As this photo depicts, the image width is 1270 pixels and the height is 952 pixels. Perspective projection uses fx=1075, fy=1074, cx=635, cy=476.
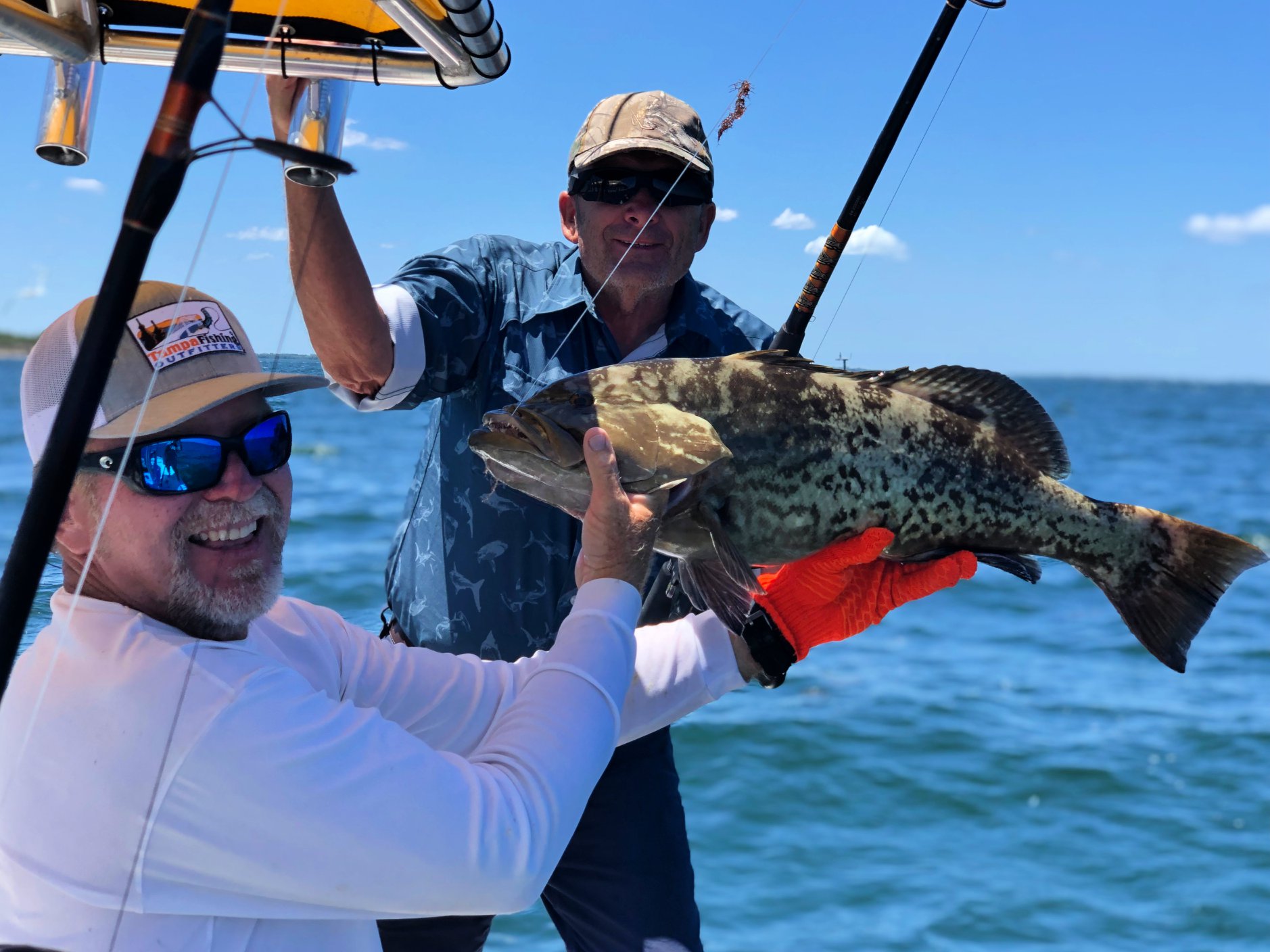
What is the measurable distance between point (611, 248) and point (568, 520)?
0.85m

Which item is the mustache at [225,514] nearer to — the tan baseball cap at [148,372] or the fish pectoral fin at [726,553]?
the tan baseball cap at [148,372]

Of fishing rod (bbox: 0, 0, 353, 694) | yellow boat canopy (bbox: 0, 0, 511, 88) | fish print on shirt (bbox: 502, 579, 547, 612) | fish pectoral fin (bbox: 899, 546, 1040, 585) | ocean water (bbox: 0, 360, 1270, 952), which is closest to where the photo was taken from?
fishing rod (bbox: 0, 0, 353, 694)

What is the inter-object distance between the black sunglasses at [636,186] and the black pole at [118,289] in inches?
79.2

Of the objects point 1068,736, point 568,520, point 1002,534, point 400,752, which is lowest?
point 1068,736

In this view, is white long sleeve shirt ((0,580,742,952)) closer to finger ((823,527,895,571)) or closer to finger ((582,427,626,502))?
finger ((582,427,626,502))

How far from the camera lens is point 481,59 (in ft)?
7.30

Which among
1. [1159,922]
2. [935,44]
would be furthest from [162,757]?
[1159,922]

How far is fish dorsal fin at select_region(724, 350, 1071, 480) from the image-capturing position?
9.61 ft

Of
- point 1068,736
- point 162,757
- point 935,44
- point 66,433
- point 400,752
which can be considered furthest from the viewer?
point 1068,736

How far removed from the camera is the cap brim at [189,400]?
1.78 meters

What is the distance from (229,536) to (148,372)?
328 mm

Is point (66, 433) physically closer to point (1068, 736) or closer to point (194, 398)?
point (194, 398)

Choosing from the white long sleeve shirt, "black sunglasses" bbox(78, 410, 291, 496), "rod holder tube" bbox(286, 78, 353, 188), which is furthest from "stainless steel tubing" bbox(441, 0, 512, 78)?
the white long sleeve shirt

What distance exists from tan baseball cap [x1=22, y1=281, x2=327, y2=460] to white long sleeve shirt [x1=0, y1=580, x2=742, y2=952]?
319 mm
